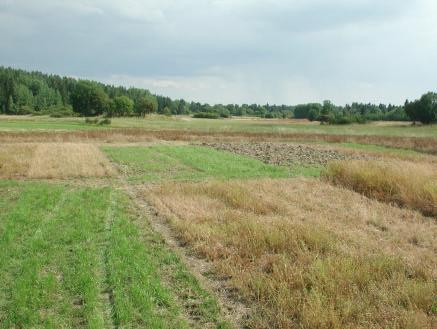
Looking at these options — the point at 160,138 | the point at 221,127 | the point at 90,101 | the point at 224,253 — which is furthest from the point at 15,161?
the point at 90,101

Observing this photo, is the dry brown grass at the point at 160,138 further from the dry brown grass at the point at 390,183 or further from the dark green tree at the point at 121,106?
the dark green tree at the point at 121,106

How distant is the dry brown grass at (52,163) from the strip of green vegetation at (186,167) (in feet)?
4.42

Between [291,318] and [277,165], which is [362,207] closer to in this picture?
[291,318]

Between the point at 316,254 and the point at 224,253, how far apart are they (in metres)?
1.88

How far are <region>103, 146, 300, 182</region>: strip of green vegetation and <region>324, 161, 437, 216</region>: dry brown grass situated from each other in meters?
4.15

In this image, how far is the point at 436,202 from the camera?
12258mm

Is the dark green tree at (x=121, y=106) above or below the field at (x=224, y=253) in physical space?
above

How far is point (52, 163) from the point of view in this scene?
23.9 meters

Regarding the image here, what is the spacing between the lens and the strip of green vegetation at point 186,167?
20.8 m

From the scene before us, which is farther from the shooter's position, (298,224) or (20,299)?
(298,224)

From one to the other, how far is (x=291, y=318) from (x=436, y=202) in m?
8.54

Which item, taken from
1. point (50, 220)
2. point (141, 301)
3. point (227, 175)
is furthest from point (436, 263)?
point (227, 175)

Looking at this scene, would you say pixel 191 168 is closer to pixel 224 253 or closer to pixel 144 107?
pixel 224 253

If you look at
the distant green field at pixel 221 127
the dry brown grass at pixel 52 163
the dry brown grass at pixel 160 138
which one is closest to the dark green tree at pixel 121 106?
the distant green field at pixel 221 127
